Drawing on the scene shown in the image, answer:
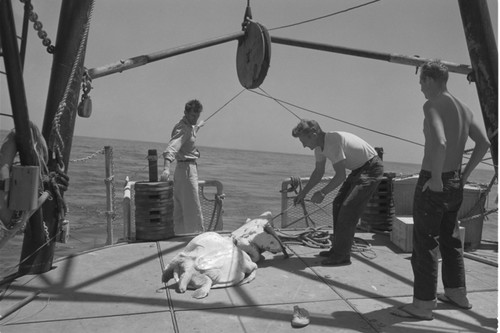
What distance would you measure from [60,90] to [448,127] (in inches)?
156

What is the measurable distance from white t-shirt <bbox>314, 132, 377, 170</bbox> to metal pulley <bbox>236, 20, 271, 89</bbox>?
156cm

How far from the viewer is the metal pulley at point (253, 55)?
19.7 feet

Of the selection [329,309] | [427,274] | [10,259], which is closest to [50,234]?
[329,309]

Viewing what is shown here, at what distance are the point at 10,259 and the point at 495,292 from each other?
32.1 feet

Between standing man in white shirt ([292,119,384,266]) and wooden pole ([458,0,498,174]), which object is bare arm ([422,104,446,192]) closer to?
wooden pole ([458,0,498,174])

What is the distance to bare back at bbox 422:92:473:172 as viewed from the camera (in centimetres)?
340

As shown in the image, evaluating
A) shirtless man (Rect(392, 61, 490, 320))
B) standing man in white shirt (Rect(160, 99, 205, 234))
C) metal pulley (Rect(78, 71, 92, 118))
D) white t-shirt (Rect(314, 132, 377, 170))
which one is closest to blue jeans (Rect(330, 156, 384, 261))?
white t-shirt (Rect(314, 132, 377, 170))

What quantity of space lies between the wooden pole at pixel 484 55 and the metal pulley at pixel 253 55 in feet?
9.05

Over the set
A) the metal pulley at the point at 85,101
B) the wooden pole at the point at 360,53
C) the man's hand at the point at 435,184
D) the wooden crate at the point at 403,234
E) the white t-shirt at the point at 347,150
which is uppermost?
the wooden pole at the point at 360,53

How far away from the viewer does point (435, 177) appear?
134 inches

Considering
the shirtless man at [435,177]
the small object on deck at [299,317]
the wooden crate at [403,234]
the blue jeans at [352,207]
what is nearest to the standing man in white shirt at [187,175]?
the blue jeans at [352,207]

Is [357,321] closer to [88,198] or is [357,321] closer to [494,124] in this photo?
[494,124]

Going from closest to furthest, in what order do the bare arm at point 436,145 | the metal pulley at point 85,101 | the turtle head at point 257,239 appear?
the bare arm at point 436,145
the metal pulley at point 85,101
the turtle head at point 257,239

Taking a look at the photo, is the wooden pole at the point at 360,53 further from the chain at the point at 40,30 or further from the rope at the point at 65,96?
the chain at the point at 40,30
